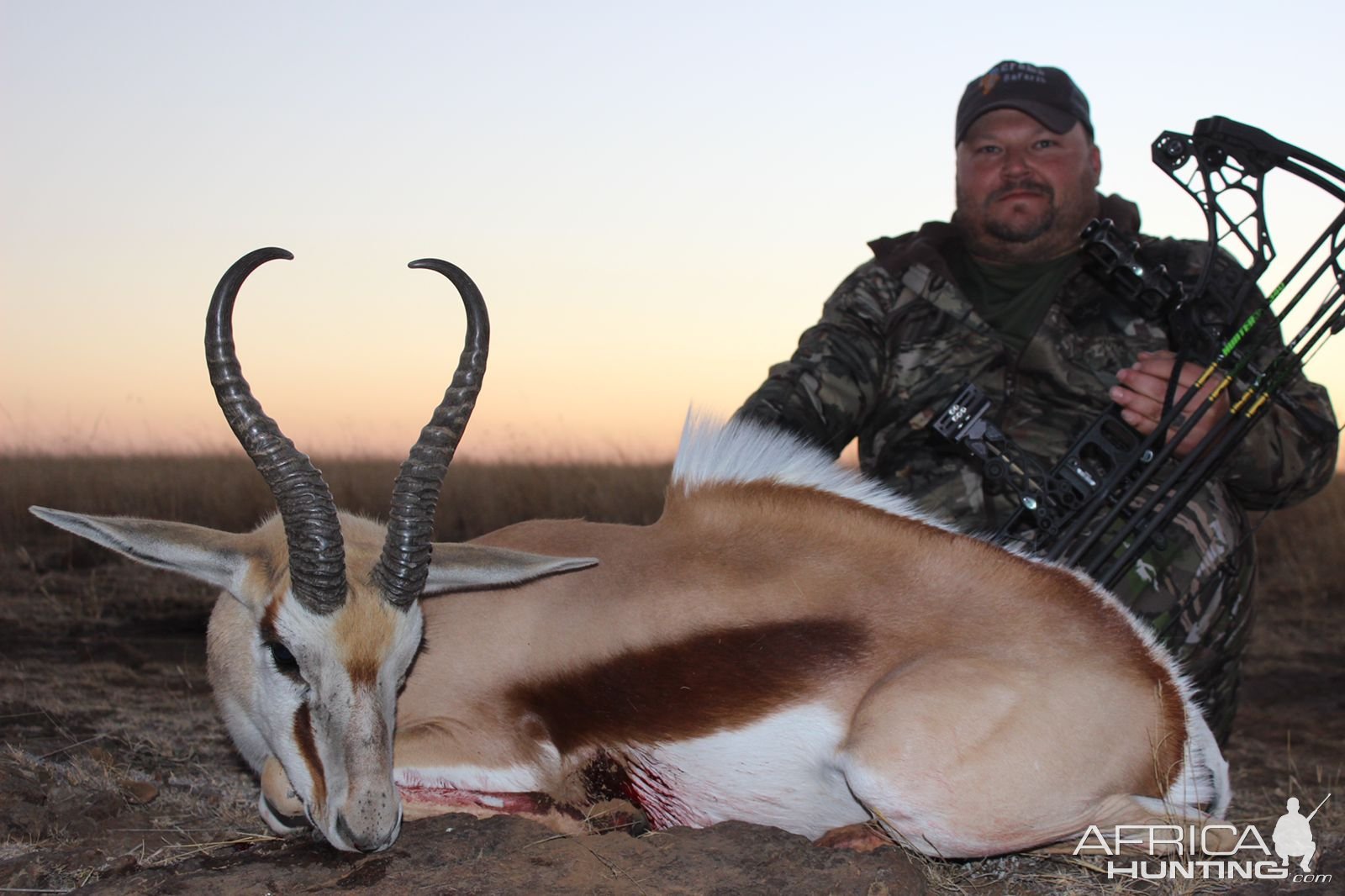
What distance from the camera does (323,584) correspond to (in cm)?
314

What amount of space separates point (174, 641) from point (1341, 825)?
6646 mm

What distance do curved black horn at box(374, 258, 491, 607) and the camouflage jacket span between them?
2.30 metres

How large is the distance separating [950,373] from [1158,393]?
1310 millimetres

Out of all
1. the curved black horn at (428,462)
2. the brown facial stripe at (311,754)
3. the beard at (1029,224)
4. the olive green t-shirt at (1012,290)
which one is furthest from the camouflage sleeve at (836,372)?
the brown facial stripe at (311,754)

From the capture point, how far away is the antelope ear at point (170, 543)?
328 cm

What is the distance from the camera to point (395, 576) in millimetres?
3238

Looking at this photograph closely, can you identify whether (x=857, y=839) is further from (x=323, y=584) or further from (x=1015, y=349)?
(x=1015, y=349)

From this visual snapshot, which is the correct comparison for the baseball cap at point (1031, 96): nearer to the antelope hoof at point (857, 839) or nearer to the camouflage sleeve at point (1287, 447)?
the camouflage sleeve at point (1287, 447)

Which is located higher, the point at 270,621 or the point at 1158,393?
the point at 1158,393

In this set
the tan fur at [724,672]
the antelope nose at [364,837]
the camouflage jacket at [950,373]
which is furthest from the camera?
the camouflage jacket at [950,373]

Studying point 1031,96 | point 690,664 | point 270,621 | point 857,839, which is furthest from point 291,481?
point 1031,96

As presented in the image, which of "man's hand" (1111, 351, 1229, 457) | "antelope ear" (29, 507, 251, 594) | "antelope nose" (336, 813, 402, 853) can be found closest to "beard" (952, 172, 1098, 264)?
"man's hand" (1111, 351, 1229, 457)

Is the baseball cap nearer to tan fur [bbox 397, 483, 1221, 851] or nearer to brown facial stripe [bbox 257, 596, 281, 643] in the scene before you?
tan fur [bbox 397, 483, 1221, 851]

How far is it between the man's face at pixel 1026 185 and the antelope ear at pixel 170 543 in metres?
4.14
